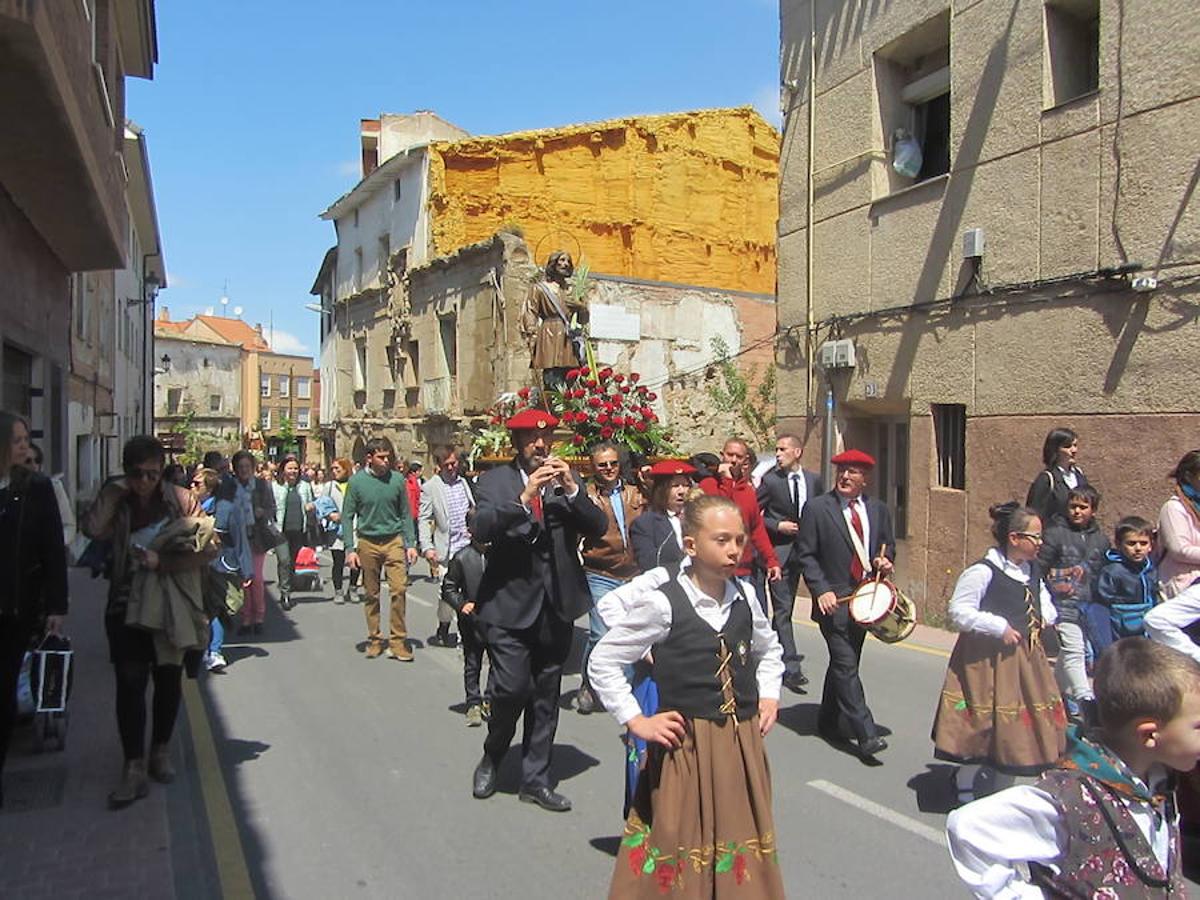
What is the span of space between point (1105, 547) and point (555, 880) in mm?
4243

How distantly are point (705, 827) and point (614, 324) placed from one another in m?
20.7

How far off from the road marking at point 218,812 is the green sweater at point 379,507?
224 centimetres

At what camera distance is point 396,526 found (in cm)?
878

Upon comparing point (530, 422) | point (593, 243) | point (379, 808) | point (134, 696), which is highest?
point (593, 243)

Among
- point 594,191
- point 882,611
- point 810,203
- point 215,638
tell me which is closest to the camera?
point 882,611

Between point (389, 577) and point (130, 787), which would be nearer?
point (130, 787)

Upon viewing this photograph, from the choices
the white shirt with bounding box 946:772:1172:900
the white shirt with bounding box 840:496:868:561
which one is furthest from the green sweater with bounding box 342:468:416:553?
the white shirt with bounding box 946:772:1172:900

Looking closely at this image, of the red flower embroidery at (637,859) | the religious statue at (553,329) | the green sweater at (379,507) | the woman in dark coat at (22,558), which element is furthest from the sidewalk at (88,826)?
the religious statue at (553,329)

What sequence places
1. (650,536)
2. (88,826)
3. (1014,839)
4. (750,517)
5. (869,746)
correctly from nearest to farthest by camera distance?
(1014,839)
(88,826)
(869,746)
(650,536)
(750,517)

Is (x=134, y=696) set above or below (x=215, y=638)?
above

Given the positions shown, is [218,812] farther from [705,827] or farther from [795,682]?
[795,682]

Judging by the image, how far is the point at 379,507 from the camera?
8.70 meters

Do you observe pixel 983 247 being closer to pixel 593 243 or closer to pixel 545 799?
pixel 545 799

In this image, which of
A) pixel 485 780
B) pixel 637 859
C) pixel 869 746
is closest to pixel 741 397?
pixel 869 746
